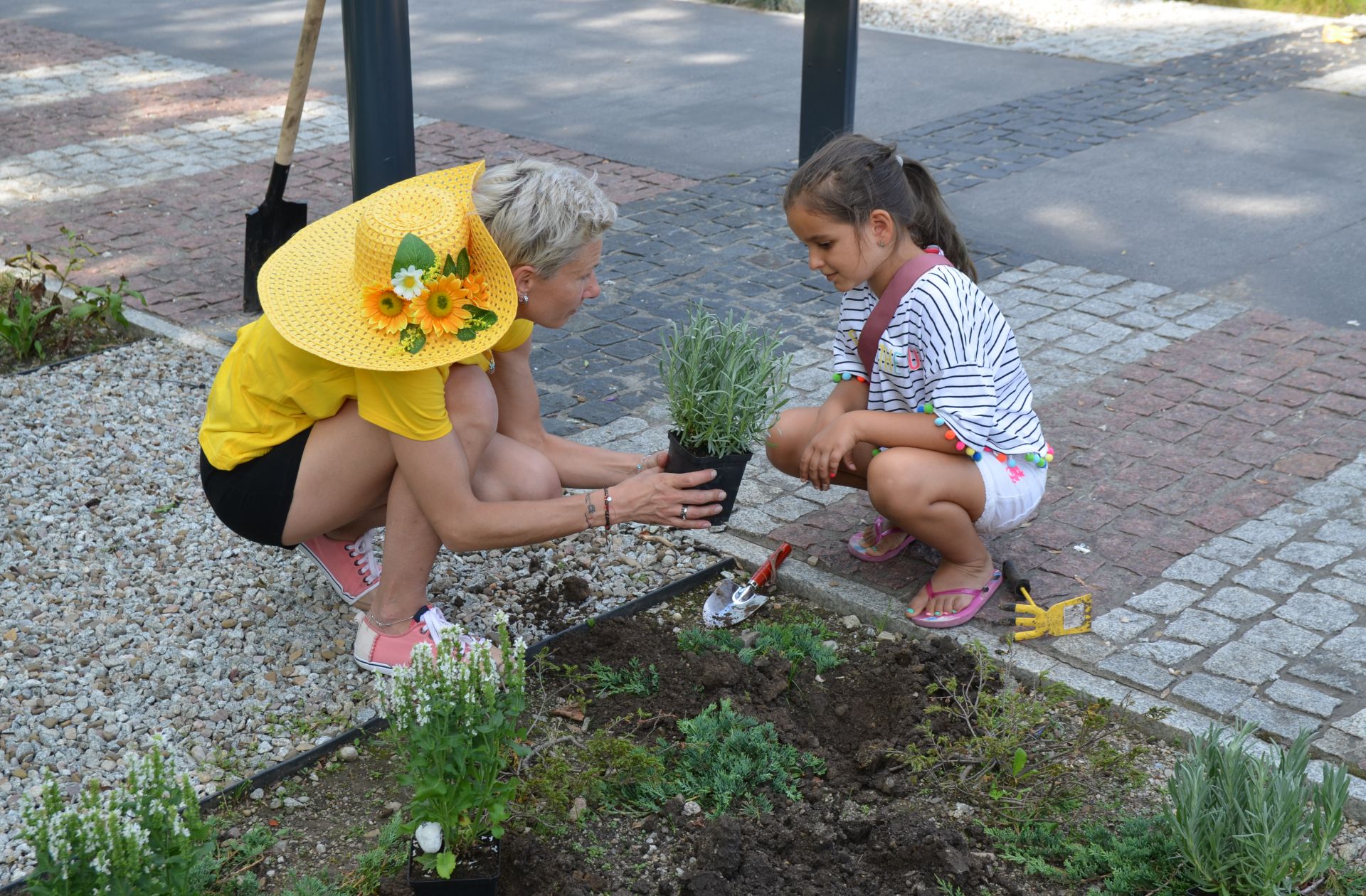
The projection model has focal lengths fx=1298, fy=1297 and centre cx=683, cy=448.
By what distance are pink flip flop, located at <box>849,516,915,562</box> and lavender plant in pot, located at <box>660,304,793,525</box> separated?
69 centimetres

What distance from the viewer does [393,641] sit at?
10.2 feet

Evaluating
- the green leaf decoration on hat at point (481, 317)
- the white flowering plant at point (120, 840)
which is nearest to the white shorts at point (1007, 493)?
the green leaf decoration on hat at point (481, 317)

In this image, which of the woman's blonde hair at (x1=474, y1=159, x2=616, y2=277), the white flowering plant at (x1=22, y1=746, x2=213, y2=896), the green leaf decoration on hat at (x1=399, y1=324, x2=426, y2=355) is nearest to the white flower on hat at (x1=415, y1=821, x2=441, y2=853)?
the white flowering plant at (x1=22, y1=746, x2=213, y2=896)

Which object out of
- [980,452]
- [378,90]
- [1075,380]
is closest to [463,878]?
[980,452]

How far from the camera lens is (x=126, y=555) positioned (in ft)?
12.1

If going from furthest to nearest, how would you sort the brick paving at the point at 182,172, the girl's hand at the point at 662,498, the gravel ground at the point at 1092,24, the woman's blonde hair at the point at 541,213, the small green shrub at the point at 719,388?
1. the gravel ground at the point at 1092,24
2. the brick paving at the point at 182,172
3. the small green shrub at the point at 719,388
4. the girl's hand at the point at 662,498
5. the woman's blonde hair at the point at 541,213

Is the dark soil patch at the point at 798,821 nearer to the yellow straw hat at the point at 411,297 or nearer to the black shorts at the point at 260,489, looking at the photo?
the black shorts at the point at 260,489

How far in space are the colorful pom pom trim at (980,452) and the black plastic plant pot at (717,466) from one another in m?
0.47

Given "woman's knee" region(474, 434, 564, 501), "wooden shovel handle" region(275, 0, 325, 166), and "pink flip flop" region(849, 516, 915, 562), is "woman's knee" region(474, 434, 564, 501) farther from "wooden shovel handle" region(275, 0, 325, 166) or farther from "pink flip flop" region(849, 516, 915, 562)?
"wooden shovel handle" region(275, 0, 325, 166)

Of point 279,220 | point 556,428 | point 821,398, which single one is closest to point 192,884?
point 556,428

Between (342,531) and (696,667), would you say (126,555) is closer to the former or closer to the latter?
(342,531)

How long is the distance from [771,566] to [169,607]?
1.60 meters

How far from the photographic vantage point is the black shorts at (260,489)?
2973 millimetres

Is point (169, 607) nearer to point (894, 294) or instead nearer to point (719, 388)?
point (719, 388)
